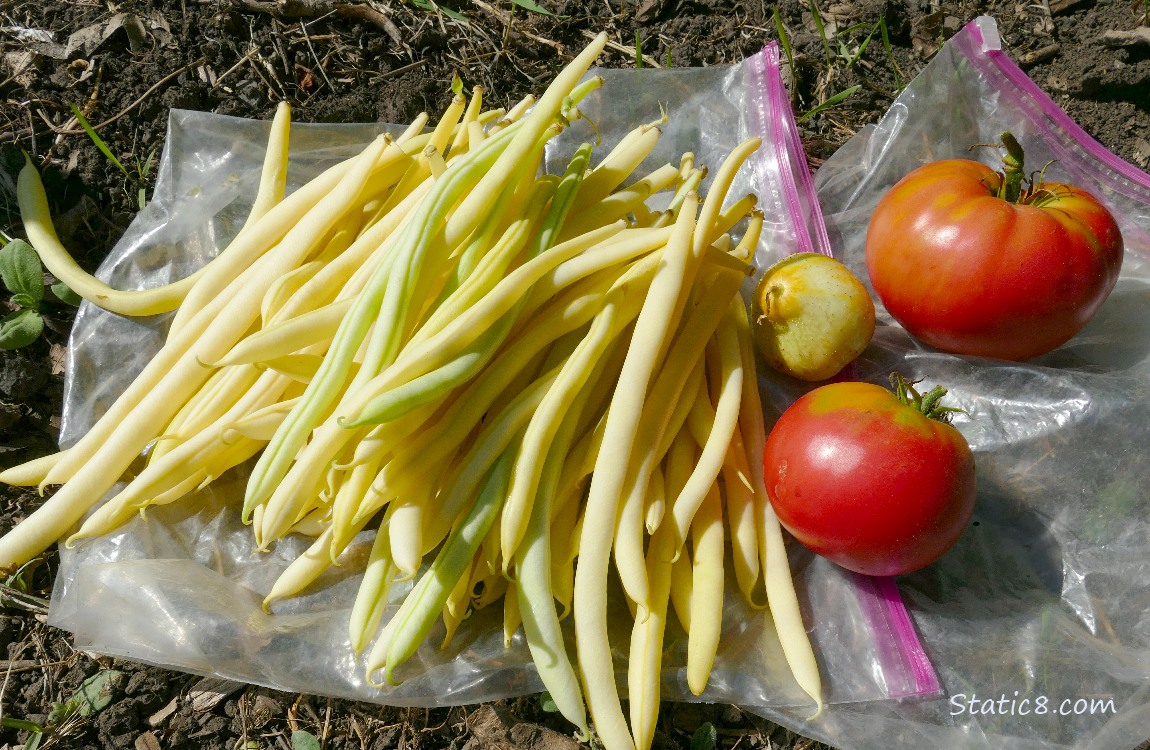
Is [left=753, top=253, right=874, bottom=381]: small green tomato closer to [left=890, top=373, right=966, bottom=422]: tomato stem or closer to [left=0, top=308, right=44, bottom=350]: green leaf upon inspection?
[left=890, top=373, right=966, bottom=422]: tomato stem

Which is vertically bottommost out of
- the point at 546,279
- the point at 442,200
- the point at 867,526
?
the point at 867,526

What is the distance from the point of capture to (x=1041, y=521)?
192cm

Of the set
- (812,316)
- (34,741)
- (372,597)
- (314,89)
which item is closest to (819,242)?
(812,316)

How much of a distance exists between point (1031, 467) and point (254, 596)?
1.82m

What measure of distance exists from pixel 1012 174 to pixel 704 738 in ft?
4.78

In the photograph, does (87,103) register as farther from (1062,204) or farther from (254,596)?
(1062,204)

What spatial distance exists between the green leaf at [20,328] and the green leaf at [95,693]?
2.85 feet

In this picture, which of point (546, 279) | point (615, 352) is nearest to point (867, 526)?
point (615, 352)

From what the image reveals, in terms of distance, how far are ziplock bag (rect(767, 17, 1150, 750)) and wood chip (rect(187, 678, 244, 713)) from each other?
1332mm

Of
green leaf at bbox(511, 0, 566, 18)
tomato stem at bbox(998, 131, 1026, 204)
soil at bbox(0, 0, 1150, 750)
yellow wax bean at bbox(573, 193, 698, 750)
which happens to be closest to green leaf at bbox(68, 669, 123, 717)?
soil at bbox(0, 0, 1150, 750)

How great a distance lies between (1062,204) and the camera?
1843mm

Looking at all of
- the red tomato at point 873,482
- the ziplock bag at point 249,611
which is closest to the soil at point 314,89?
the ziplock bag at point 249,611

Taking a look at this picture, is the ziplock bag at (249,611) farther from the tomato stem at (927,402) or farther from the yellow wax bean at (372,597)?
the tomato stem at (927,402)

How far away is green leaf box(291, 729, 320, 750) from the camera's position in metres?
1.86
